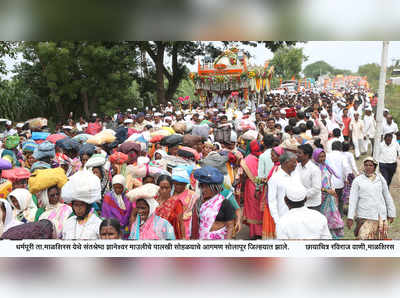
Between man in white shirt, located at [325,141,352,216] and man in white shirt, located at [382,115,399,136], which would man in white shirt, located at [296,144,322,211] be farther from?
man in white shirt, located at [382,115,399,136]

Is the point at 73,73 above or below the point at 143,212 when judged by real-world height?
above

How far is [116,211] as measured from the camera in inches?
145

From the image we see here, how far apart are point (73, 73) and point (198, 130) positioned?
9.73 meters

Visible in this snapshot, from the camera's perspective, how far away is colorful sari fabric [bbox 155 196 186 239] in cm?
322

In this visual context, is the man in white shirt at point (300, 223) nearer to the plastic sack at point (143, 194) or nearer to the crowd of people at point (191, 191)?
the crowd of people at point (191, 191)

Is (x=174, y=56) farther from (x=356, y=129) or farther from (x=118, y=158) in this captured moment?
(x=118, y=158)

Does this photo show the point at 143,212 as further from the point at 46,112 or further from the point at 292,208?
the point at 46,112

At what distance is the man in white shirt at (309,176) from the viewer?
4.36 meters

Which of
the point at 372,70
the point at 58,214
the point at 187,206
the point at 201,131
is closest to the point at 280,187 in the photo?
the point at 187,206

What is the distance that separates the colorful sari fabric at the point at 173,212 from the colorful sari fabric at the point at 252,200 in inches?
69.0

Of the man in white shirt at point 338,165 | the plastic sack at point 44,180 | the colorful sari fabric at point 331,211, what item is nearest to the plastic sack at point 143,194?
the plastic sack at point 44,180

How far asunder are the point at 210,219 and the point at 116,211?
951 mm

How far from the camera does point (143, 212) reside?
3.19 m
